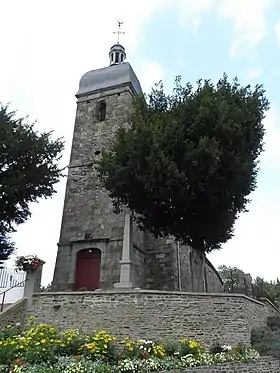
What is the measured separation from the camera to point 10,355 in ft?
26.4

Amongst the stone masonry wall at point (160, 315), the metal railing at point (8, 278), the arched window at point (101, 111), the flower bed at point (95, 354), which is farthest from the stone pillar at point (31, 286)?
the arched window at point (101, 111)

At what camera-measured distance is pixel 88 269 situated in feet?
53.2

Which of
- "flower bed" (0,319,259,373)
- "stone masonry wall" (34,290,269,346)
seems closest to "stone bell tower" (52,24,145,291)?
"stone masonry wall" (34,290,269,346)

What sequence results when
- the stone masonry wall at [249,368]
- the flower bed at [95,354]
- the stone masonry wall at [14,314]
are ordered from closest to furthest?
1. the flower bed at [95,354]
2. the stone masonry wall at [249,368]
3. the stone masonry wall at [14,314]

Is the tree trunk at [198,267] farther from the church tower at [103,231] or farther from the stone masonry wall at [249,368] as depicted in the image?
the stone masonry wall at [249,368]

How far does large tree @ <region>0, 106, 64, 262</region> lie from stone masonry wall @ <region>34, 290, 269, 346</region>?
15.4 ft

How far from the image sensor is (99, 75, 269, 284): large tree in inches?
504

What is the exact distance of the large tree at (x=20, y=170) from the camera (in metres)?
14.0

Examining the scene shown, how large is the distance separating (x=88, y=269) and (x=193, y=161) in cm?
695

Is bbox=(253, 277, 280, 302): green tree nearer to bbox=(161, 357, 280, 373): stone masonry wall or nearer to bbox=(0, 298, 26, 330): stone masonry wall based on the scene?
bbox=(161, 357, 280, 373): stone masonry wall

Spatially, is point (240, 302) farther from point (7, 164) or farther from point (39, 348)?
point (7, 164)

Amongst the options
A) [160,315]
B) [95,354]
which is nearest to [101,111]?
[160,315]

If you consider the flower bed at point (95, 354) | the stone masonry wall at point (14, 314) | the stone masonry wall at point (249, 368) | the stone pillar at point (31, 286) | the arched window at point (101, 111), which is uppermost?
the arched window at point (101, 111)

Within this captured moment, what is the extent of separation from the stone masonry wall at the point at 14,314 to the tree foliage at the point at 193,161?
5.09 m
